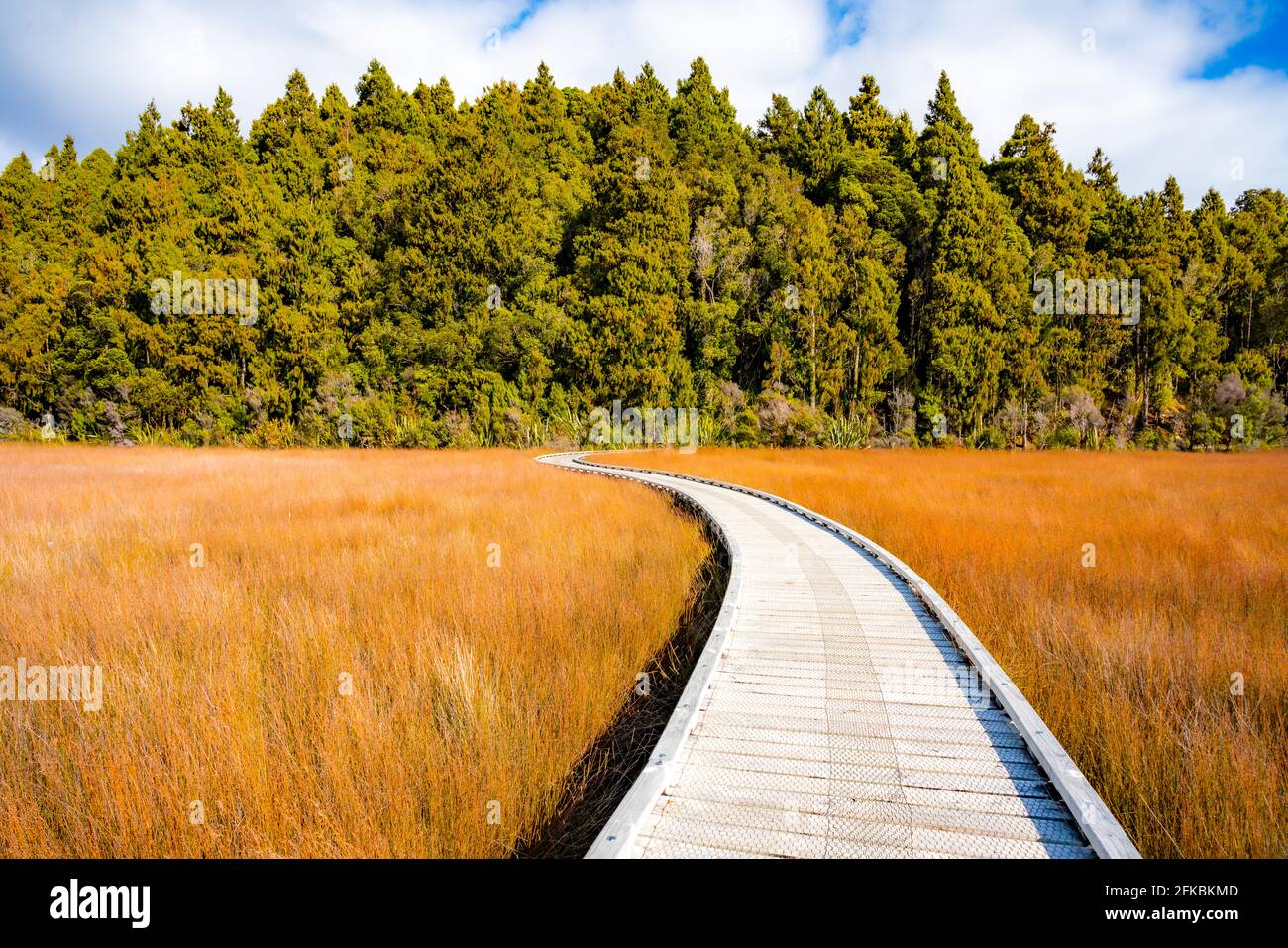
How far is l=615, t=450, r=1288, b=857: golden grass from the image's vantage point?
10.5 ft

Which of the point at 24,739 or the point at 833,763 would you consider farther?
the point at 24,739

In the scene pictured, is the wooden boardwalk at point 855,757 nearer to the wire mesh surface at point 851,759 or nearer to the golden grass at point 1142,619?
the wire mesh surface at point 851,759

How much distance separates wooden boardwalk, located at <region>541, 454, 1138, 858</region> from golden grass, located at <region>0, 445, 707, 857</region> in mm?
984

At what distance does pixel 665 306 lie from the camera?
3088 centimetres

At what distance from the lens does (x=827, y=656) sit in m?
4.52

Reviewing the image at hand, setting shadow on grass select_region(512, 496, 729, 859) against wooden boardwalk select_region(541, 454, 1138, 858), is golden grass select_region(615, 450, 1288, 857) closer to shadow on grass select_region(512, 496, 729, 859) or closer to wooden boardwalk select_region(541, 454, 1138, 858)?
wooden boardwalk select_region(541, 454, 1138, 858)

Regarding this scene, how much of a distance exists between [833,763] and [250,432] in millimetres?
37935

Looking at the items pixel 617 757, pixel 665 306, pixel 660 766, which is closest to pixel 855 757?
pixel 660 766

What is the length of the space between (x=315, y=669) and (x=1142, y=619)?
7133 mm

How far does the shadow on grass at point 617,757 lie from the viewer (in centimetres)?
320

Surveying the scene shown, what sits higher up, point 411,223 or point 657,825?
point 411,223

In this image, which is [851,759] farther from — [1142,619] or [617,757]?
[1142,619]

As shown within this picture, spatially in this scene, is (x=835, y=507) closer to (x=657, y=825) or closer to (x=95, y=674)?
(x=657, y=825)
